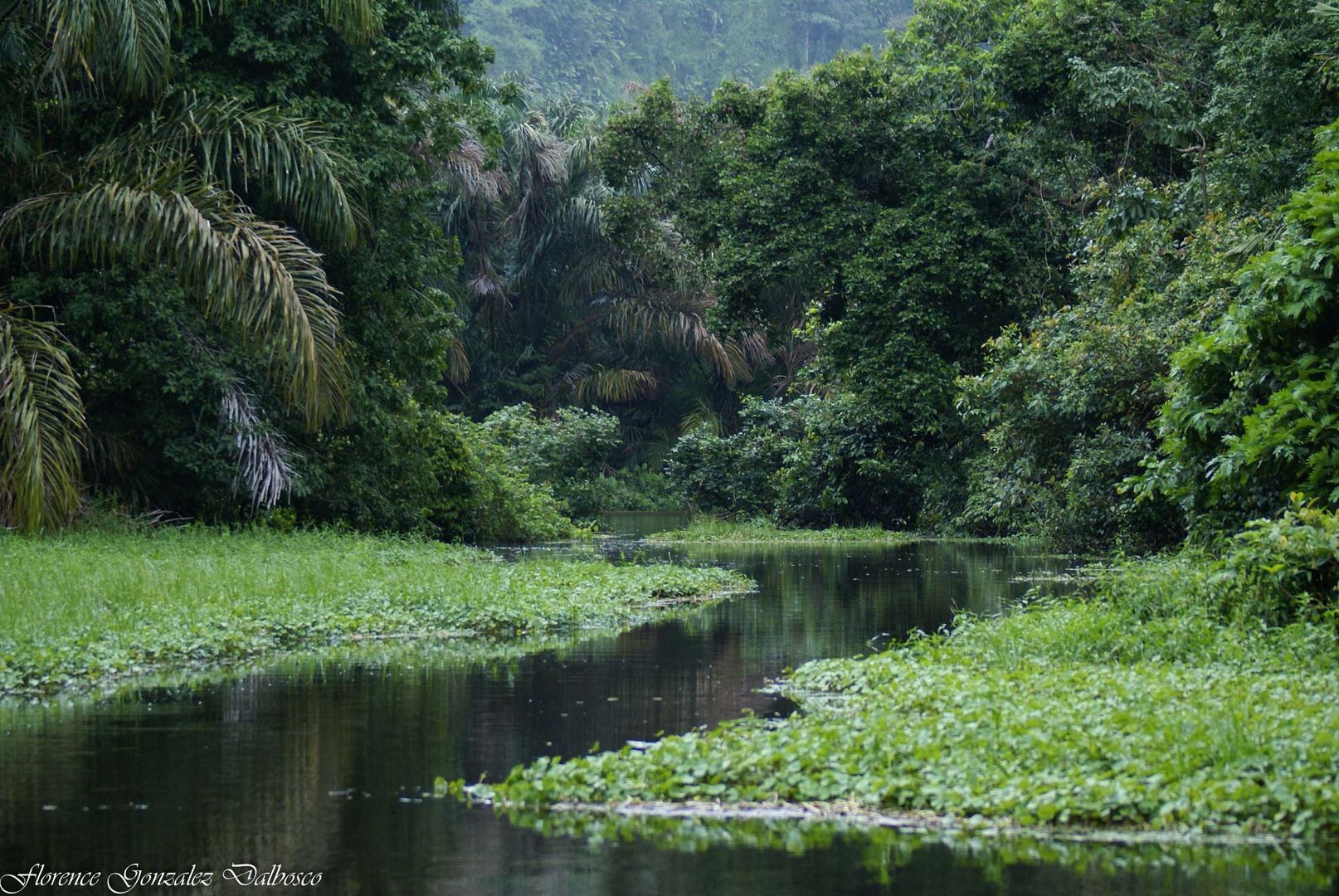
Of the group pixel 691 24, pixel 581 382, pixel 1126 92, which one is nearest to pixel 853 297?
pixel 1126 92

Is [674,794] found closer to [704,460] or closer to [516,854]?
[516,854]

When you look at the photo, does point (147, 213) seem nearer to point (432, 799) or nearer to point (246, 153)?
point (246, 153)

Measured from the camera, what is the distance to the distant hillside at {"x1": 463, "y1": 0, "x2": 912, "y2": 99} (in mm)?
76562

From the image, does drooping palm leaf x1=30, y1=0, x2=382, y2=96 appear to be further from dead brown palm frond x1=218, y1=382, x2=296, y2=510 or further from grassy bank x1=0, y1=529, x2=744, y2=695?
grassy bank x1=0, y1=529, x2=744, y2=695

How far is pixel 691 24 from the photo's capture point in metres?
86.6

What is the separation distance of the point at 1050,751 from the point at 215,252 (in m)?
12.3

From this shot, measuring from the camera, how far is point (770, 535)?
29.1m

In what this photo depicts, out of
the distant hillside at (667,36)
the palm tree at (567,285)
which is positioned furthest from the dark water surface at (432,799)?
the distant hillside at (667,36)

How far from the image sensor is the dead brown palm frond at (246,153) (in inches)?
681

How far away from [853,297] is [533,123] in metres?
21.1

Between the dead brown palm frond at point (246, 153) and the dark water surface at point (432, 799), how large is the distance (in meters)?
8.52

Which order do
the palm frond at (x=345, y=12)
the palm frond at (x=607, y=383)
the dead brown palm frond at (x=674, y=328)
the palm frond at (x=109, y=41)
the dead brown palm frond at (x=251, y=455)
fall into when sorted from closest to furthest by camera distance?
the palm frond at (x=109, y=41)
the palm frond at (x=345, y=12)
the dead brown palm frond at (x=251, y=455)
the dead brown palm frond at (x=674, y=328)
the palm frond at (x=607, y=383)

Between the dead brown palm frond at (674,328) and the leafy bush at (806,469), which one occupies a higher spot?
the dead brown palm frond at (674,328)

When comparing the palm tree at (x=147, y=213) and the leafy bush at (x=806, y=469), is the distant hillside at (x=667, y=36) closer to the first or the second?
the leafy bush at (x=806, y=469)
